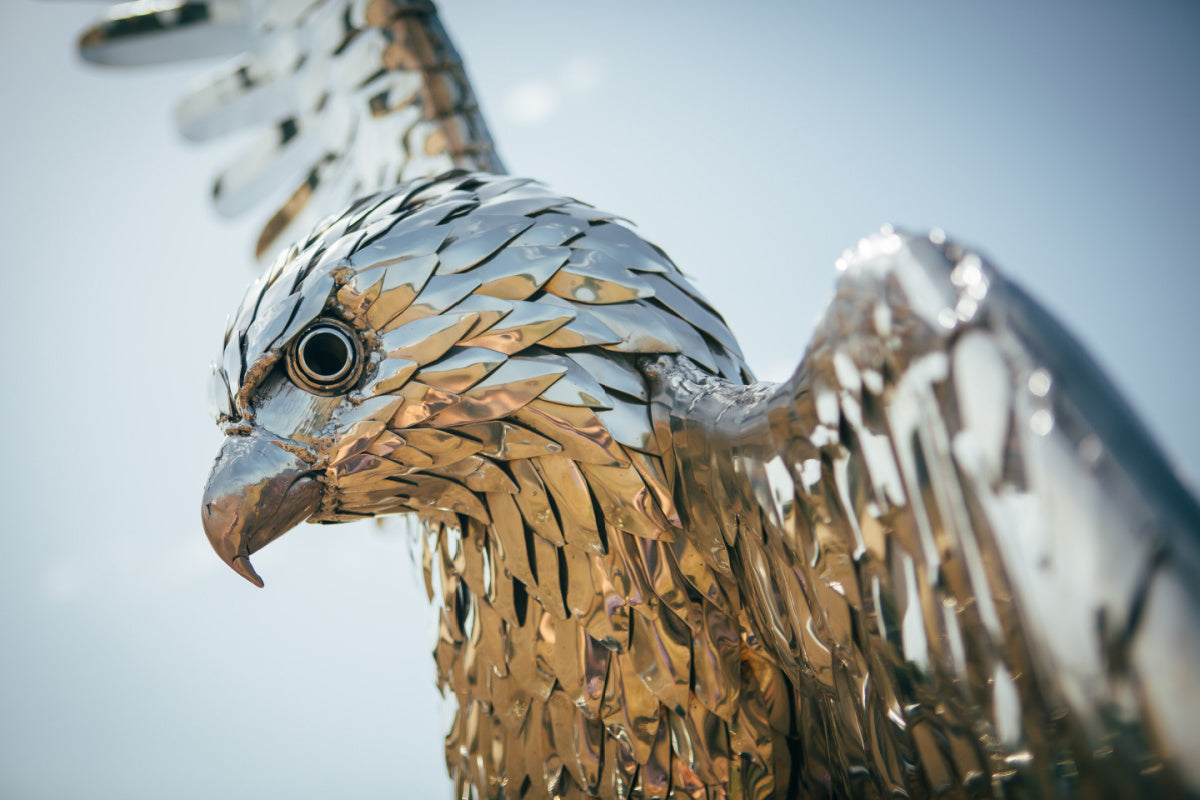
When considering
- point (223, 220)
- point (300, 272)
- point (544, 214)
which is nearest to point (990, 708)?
point (544, 214)

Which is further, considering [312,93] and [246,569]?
[312,93]

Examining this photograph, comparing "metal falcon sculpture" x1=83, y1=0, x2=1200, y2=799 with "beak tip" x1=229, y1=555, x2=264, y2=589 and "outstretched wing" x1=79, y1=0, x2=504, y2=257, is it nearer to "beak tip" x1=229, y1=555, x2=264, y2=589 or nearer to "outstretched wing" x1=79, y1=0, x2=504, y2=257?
"beak tip" x1=229, y1=555, x2=264, y2=589

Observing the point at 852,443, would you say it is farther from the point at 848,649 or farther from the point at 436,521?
the point at 436,521

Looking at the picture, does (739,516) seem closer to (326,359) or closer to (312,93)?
(326,359)

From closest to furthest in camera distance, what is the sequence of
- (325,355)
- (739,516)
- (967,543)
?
(967,543) < (739,516) < (325,355)

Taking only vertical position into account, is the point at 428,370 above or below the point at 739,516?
above

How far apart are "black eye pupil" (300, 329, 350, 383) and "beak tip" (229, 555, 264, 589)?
18cm

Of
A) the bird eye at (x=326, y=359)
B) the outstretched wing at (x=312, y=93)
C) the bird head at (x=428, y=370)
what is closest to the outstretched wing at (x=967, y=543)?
the bird head at (x=428, y=370)

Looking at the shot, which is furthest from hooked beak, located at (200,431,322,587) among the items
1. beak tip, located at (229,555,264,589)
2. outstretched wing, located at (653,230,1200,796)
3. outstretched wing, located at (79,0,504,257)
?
outstretched wing, located at (79,0,504,257)

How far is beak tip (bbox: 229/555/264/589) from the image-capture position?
0.78 meters

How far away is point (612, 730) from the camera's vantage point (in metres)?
0.82

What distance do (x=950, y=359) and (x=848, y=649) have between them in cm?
24

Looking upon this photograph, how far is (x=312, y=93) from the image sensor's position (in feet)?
4.84

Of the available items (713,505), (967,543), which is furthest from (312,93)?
(967,543)
